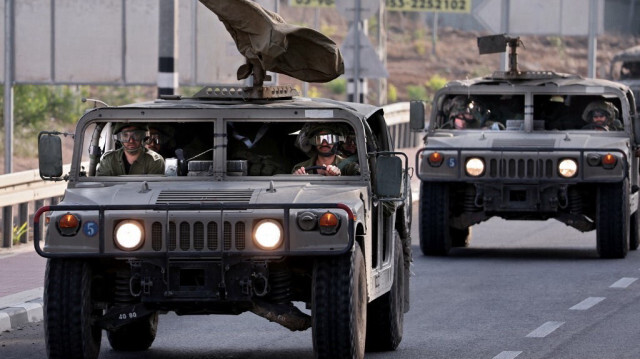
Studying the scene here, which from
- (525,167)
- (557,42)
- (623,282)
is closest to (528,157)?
(525,167)

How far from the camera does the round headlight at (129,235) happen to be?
10312mm

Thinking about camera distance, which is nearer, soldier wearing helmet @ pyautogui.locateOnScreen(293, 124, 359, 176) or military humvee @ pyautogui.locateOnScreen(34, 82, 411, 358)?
military humvee @ pyautogui.locateOnScreen(34, 82, 411, 358)

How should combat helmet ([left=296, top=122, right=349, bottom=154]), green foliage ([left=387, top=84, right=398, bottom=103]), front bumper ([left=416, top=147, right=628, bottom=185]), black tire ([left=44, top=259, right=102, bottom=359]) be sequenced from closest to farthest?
black tire ([left=44, top=259, right=102, bottom=359]) → combat helmet ([left=296, top=122, right=349, bottom=154]) → front bumper ([left=416, top=147, right=628, bottom=185]) → green foliage ([left=387, top=84, right=398, bottom=103])

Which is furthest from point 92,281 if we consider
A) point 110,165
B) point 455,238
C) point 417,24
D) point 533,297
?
point 417,24

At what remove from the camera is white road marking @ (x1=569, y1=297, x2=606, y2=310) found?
48.1 ft

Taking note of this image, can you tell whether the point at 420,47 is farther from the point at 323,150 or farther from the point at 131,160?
the point at 131,160

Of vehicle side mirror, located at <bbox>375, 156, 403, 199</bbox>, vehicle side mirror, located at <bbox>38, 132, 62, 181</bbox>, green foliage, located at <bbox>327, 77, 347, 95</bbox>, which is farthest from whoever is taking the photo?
green foliage, located at <bbox>327, 77, 347, 95</bbox>

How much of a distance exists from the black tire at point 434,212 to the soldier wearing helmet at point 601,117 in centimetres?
175

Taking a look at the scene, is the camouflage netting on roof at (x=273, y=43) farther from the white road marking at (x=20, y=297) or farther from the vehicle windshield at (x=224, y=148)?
the white road marking at (x=20, y=297)

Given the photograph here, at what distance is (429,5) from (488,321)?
4877 centimetres

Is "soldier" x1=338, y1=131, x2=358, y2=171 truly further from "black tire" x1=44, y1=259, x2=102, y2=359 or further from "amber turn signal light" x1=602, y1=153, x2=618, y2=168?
"amber turn signal light" x1=602, y1=153, x2=618, y2=168

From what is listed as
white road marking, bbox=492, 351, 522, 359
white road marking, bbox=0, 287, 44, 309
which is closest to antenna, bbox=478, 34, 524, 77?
white road marking, bbox=0, 287, 44, 309

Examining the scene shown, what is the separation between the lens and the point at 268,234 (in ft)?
33.7

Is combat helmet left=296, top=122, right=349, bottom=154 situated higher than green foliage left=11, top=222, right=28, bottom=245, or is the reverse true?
combat helmet left=296, top=122, right=349, bottom=154
